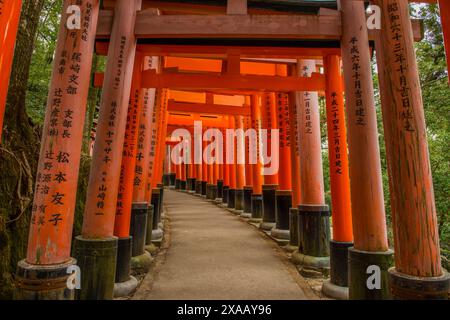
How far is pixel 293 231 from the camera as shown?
285 inches

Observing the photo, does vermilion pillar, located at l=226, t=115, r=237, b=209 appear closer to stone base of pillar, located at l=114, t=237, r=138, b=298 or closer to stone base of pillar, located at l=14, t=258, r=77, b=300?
stone base of pillar, located at l=114, t=237, r=138, b=298

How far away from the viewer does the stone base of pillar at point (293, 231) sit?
278 inches

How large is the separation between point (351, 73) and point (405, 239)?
2178 mm

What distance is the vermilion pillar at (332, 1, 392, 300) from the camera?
3.71 meters

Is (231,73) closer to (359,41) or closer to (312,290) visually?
(359,41)

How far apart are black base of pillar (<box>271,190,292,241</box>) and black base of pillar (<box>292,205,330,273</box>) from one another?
2032 mm

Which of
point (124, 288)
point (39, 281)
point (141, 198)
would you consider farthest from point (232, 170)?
point (39, 281)

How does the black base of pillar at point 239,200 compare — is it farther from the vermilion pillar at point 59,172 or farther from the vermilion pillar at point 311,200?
the vermilion pillar at point 59,172

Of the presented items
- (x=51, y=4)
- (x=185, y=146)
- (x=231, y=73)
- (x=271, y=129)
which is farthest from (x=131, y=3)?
(x=185, y=146)

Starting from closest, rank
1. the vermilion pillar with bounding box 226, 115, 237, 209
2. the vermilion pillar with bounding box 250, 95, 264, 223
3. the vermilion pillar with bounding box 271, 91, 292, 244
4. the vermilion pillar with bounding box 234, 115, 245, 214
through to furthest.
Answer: the vermilion pillar with bounding box 271, 91, 292, 244 < the vermilion pillar with bounding box 250, 95, 264, 223 < the vermilion pillar with bounding box 234, 115, 245, 214 < the vermilion pillar with bounding box 226, 115, 237, 209

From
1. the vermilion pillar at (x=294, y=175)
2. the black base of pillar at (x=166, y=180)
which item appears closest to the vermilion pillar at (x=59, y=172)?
the vermilion pillar at (x=294, y=175)

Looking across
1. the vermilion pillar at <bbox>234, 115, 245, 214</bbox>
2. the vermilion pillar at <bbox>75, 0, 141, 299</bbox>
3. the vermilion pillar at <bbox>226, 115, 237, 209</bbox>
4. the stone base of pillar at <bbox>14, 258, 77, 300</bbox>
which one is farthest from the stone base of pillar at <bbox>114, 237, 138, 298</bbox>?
the vermilion pillar at <bbox>226, 115, 237, 209</bbox>

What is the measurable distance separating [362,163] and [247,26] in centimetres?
229

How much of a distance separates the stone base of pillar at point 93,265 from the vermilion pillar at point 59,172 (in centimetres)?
64
